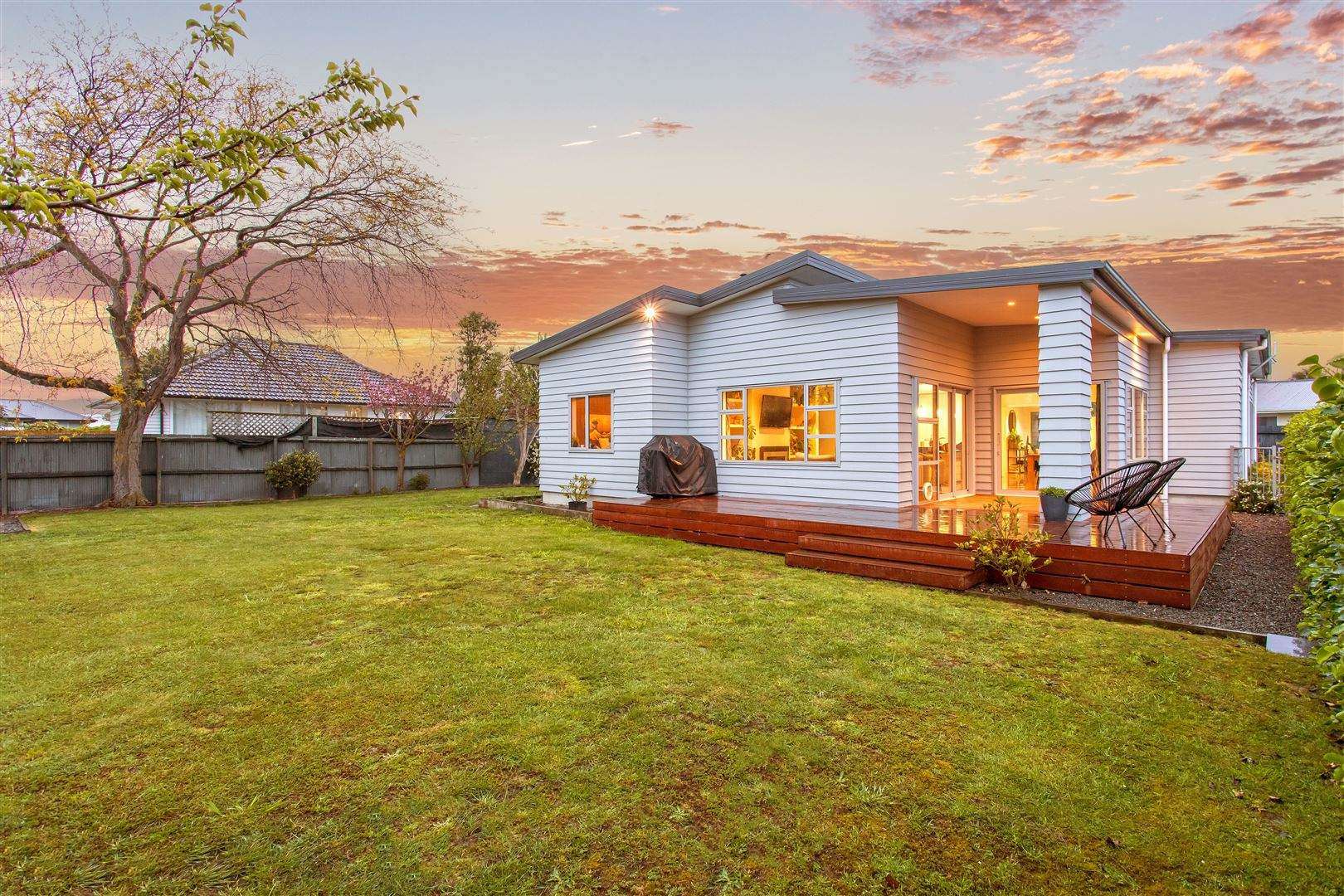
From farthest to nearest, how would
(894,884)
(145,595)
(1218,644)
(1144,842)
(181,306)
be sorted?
(181,306)
(145,595)
(1218,644)
(1144,842)
(894,884)

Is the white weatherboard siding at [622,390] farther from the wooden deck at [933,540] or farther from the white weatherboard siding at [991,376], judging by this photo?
the white weatherboard siding at [991,376]

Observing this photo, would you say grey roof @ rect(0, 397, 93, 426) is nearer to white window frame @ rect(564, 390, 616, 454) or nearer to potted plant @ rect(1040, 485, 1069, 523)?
white window frame @ rect(564, 390, 616, 454)

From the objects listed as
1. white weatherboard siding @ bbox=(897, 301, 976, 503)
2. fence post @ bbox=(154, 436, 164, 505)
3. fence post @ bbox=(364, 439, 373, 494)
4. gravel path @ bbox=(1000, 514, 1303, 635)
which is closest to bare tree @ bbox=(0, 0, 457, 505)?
fence post @ bbox=(154, 436, 164, 505)

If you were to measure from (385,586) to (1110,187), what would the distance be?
12.1 meters

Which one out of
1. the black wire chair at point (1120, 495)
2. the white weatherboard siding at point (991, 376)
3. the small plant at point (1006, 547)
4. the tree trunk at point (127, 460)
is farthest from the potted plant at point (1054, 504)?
the tree trunk at point (127, 460)

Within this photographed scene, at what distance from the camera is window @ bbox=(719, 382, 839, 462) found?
928 cm

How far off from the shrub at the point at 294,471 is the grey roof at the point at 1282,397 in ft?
96.1

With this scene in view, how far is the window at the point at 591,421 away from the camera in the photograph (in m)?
11.5

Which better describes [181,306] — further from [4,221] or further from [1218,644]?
[1218,644]

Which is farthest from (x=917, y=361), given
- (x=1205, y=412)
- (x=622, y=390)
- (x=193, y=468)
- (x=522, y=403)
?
(x=193, y=468)

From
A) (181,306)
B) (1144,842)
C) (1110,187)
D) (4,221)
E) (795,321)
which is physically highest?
(1110,187)

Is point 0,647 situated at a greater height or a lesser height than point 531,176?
lesser

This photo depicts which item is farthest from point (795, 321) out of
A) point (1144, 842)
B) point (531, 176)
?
point (1144, 842)

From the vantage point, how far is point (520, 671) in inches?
150
